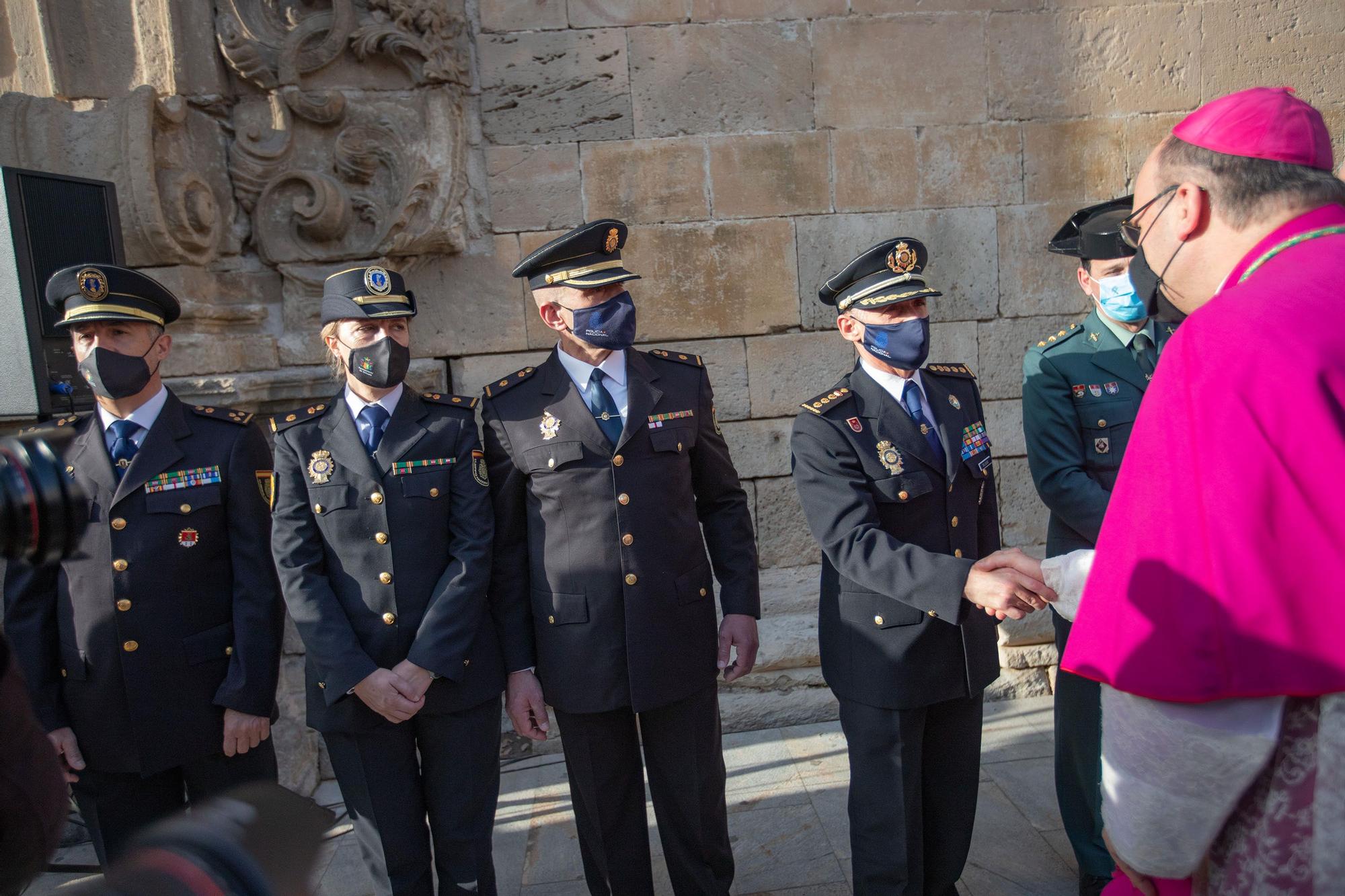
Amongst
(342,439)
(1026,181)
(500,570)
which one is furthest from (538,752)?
(1026,181)

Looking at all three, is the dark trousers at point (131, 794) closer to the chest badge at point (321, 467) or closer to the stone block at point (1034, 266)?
the chest badge at point (321, 467)

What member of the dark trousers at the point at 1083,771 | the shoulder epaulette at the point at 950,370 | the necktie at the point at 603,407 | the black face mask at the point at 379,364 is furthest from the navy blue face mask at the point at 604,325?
the dark trousers at the point at 1083,771

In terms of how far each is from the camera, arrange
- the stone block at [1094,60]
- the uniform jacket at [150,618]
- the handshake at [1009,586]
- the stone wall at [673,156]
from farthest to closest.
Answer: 1. the stone block at [1094,60]
2. the stone wall at [673,156]
3. the uniform jacket at [150,618]
4. the handshake at [1009,586]

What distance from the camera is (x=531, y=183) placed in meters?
4.51

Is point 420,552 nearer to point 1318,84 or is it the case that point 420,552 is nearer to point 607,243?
point 607,243

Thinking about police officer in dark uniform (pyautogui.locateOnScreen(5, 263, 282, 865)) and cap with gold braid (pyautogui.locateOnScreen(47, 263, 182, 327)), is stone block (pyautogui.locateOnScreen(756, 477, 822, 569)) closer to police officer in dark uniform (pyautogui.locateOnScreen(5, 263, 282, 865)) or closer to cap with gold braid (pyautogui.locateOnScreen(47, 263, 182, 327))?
police officer in dark uniform (pyautogui.locateOnScreen(5, 263, 282, 865))

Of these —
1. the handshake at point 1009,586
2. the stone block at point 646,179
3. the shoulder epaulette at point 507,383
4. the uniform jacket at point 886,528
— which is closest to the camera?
the handshake at point 1009,586

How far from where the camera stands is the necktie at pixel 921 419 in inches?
108

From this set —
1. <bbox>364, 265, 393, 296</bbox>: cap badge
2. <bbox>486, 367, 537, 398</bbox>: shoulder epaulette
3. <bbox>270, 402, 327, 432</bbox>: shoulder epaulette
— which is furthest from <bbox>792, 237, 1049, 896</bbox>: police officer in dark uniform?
<bbox>270, 402, 327, 432</bbox>: shoulder epaulette

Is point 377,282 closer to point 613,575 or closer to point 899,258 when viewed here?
point 613,575

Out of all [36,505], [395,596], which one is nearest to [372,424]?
[395,596]

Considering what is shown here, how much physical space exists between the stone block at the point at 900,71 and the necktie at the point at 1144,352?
199 centimetres

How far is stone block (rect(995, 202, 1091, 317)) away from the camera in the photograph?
471 centimetres

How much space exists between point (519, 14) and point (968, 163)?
7.57 ft
